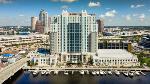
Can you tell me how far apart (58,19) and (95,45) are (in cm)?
994

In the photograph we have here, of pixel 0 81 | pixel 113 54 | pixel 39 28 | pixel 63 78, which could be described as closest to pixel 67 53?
pixel 113 54

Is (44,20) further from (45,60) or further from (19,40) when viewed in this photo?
(45,60)

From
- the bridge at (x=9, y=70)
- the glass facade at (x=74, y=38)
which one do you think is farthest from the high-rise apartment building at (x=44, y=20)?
the bridge at (x=9, y=70)

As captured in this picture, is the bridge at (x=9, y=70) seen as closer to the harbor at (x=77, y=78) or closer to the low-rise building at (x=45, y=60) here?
the harbor at (x=77, y=78)

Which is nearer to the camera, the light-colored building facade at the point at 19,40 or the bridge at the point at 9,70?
the bridge at the point at 9,70

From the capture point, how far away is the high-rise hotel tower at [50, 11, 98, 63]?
2418 inches

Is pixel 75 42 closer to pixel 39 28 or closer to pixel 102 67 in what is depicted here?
pixel 102 67

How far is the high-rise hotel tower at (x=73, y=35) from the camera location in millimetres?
61406

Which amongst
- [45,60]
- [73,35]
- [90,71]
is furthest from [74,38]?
[90,71]

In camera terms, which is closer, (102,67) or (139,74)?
(139,74)

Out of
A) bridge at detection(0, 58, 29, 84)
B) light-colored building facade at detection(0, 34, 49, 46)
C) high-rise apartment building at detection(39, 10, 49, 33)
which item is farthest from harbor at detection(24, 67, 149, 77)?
high-rise apartment building at detection(39, 10, 49, 33)

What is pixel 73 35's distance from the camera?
202 feet

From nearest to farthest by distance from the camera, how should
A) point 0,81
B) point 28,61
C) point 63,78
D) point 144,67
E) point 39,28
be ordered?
point 0,81, point 63,78, point 144,67, point 28,61, point 39,28

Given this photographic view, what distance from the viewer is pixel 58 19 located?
62.2 m
